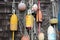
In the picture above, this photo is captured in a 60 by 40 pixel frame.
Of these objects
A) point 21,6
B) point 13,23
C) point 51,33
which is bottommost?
point 51,33

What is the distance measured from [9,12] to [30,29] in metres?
0.39

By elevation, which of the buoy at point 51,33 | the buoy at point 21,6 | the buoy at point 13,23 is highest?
the buoy at point 21,6

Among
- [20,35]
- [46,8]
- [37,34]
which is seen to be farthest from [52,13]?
[20,35]

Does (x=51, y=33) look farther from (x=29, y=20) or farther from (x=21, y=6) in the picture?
(x=21, y=6)

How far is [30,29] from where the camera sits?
288cm

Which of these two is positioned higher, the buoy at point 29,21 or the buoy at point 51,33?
the buoy at point 29,21

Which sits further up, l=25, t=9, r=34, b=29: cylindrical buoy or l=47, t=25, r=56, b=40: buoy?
l=25, t=9, r=34, b=29: cylindrical buoy

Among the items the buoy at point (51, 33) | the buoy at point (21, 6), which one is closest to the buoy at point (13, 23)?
the buoy at point (21, 6)

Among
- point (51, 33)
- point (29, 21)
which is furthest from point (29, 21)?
point (51, 33)

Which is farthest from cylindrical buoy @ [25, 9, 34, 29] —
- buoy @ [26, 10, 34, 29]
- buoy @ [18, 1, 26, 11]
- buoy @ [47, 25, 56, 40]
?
buoy @ [47, 25, 56, 40]

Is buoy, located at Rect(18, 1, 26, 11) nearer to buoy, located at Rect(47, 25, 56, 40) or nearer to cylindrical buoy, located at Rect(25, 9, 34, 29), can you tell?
cylindrical buoy, located at Rect(25, 9, 34, 29)

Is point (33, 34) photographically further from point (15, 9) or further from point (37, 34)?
point (15, 9)

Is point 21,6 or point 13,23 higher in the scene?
point 21,6

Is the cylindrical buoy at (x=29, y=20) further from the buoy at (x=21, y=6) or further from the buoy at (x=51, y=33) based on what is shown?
the buoy at (x=51, y=33)
